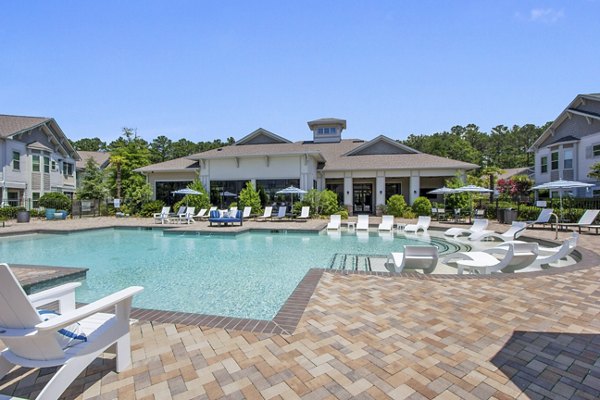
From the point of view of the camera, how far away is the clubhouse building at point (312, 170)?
77.1ft

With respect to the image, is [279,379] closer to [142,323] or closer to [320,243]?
[142,323]

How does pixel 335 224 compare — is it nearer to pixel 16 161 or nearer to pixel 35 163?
pixel 16 161

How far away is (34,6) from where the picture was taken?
880 centimetres

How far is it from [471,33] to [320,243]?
910cm

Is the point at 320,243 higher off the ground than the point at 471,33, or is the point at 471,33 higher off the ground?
the point at 471,33

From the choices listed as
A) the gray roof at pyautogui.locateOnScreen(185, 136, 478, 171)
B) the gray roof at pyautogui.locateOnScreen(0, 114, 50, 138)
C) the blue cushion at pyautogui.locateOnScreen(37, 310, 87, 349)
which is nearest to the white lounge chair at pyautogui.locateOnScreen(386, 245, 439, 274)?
the blue cushion at pyautogui.locateOnScreen(37, 310, 87, 349)

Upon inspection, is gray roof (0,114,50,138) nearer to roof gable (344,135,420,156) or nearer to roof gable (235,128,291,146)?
roof gable (235,128,291,146)

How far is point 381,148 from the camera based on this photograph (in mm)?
26906

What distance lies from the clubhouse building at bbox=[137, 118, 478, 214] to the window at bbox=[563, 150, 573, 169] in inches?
314

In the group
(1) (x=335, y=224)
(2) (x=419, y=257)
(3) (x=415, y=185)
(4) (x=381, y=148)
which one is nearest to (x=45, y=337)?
(2) (x=419, y=257)

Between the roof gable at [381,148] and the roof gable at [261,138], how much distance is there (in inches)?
245

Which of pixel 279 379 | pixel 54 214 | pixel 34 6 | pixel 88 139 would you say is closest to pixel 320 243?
pixel 279 379

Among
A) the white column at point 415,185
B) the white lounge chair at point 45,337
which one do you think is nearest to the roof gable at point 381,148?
the white column at point 415,185

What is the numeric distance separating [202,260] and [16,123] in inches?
1097
